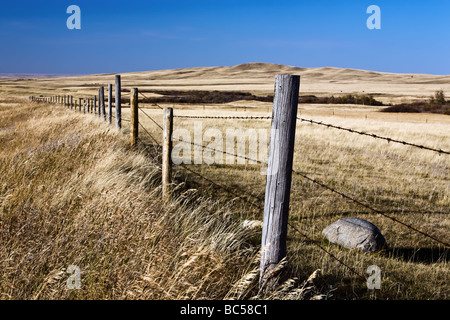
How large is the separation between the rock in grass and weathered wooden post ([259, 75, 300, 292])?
254cm

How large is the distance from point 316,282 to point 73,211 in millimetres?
2478

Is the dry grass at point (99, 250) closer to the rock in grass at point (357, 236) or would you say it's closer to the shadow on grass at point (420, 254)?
the rock in grass at point (357, 236)

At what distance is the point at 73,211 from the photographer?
12.1 ft

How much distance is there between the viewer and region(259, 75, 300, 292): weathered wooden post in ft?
9.86

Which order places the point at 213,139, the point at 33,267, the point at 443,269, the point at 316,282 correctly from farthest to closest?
the point at 213,139 < the point at 443,269 < the point at 316,282 < the point at 33,267

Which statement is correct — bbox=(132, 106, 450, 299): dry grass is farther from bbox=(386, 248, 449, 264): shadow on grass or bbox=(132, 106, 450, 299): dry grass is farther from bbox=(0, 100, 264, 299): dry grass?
bbox=(0, 100, 264, 299): dry grass

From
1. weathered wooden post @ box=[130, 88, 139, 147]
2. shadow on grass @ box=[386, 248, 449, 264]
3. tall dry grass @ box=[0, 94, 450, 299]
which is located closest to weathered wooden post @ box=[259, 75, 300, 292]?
tall dry grass @ box=[0, 94, 450, 299]

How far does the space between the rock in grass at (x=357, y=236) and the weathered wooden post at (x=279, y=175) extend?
8.32 feet

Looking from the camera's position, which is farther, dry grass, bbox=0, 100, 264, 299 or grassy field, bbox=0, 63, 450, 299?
grassy field, bbox=0, 63, 450, 299

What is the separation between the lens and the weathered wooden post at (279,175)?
118 inches

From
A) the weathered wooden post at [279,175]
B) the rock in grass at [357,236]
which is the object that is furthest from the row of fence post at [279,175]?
the rock in grass at [357,236]

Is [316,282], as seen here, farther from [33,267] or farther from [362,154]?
[362,154]

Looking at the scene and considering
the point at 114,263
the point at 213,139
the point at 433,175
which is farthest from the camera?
the point at 213,139
